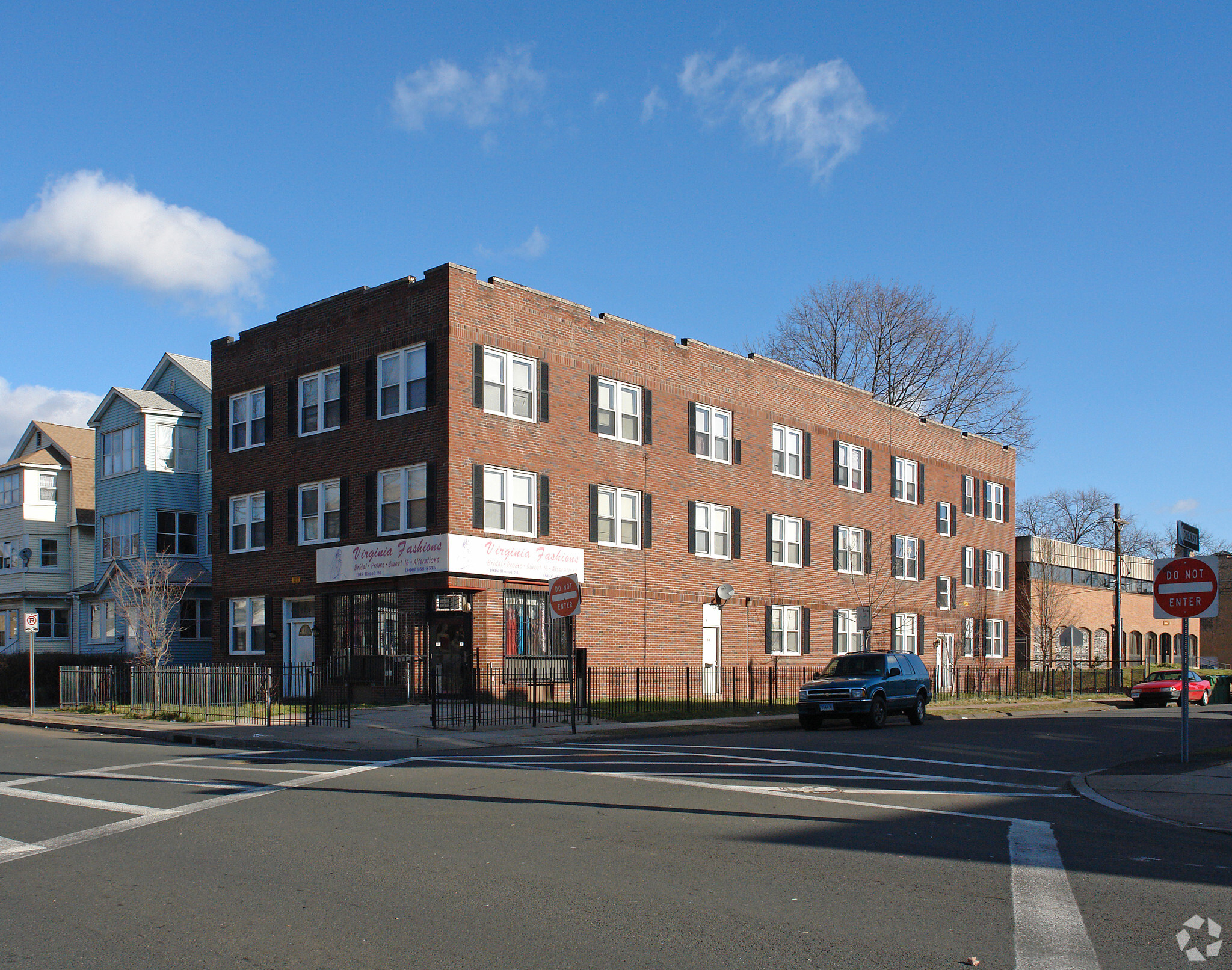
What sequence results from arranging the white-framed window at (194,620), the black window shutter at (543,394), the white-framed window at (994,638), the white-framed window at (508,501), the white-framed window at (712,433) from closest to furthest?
1. the white-framed window at (508,501)
2. the black window shutter at (543,394)
3. the white-framed window at (712,433)
4. the white-framed window at (194,620)
5. the white-framed window at (994,638)

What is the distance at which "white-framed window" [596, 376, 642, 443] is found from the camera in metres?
33.1

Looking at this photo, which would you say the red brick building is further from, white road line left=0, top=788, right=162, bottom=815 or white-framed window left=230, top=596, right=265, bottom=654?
white road line left=0, top=788, right=162, bottom=815

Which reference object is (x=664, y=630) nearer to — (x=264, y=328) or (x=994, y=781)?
(x=264, y=328)

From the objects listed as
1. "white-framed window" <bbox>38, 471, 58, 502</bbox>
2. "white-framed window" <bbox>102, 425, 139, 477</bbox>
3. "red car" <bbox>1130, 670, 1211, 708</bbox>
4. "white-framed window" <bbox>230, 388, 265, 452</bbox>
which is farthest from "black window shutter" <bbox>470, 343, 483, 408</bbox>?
"white-framed window" <bbox>38, 471, 58, 502</bbox>

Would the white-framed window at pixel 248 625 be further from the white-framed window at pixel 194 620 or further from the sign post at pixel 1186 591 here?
the sign post at pixel 1186 591

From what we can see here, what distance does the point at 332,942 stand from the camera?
655cm

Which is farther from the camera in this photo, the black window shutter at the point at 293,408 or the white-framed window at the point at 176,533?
the white-framed window at the point at 176,533

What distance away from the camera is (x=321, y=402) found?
32594 mm

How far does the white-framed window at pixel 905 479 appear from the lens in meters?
45.9

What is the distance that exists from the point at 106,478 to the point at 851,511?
28.7 m

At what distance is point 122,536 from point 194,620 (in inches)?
181

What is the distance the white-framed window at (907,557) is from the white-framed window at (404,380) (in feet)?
75.3

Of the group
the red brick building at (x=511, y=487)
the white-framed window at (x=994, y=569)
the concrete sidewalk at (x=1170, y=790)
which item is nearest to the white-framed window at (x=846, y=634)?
the red brick building at (x=511, y=487)

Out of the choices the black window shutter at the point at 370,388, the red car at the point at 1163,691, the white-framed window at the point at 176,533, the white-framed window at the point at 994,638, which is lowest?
the red car at the point at 1163,691
